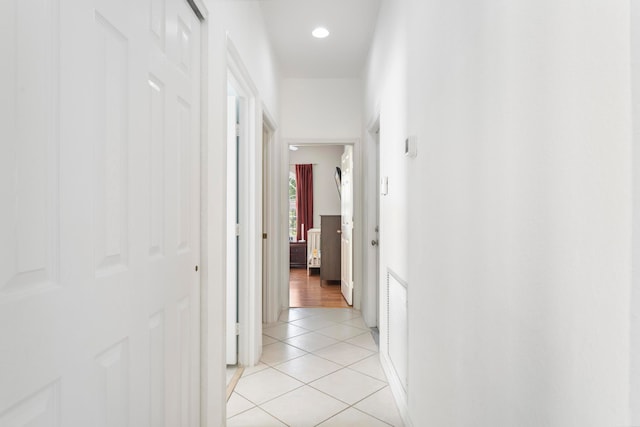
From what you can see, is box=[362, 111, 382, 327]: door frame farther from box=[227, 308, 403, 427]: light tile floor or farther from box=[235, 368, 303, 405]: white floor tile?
box=[235, 368, 303, 405]: white floor tile

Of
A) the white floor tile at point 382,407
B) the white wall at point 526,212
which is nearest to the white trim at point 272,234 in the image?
the white floor tile at point 382,407

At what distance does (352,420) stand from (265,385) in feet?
2.26

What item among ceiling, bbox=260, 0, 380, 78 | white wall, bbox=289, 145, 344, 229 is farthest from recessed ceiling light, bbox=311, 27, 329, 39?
white wall, bbox=289, 145, 344, 229

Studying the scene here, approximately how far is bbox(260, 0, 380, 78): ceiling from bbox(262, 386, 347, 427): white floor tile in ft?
9.03

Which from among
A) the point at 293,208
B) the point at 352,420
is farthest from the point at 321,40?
the point at 293,208

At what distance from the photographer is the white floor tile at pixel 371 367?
2.79 m

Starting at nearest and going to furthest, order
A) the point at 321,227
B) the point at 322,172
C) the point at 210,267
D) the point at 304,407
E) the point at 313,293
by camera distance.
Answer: the point at 210,267 → the point at 304,407 → the point at 313,293 → the point at 321,227 → the point at 322,172

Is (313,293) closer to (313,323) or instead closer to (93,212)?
(313,323)

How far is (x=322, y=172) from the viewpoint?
8438 mm

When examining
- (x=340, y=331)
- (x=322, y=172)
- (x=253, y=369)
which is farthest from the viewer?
(x=322, y=172)

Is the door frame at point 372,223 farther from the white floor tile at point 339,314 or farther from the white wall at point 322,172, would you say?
the white wall at point 322,172

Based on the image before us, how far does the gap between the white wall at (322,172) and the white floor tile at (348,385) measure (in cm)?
580

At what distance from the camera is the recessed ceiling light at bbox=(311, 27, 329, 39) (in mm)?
3455

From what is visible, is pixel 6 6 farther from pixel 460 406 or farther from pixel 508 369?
pixel 460 406
